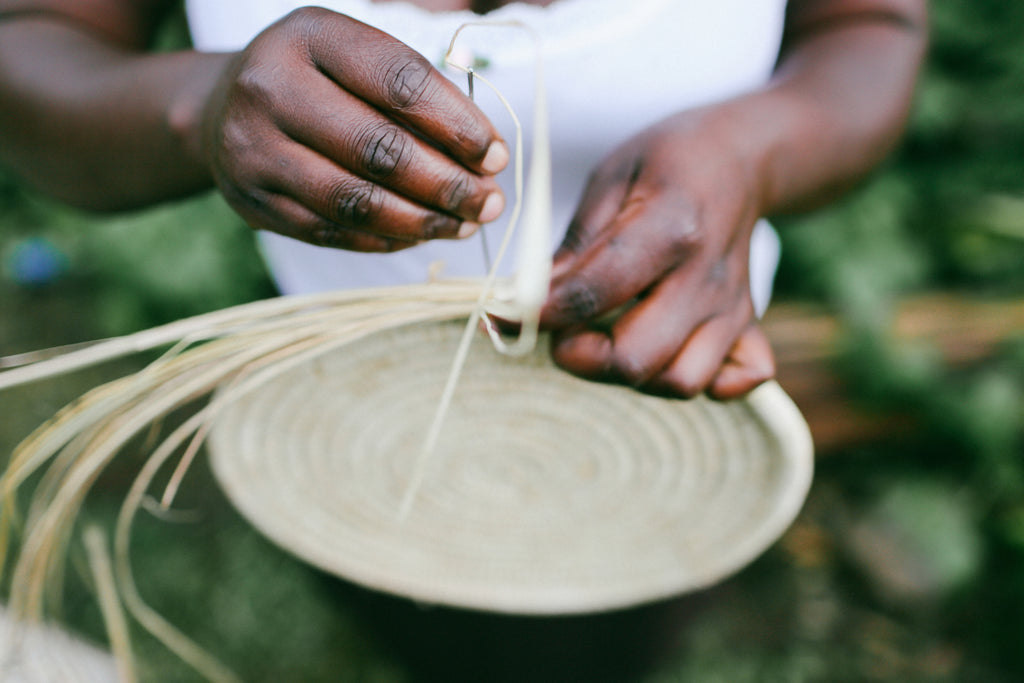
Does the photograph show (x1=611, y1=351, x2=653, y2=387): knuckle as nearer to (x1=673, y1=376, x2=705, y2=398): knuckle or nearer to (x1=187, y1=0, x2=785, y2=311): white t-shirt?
(x1=673, y1=376, x2=705, y2=398): knuckle

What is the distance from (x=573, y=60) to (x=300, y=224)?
0.28 meters

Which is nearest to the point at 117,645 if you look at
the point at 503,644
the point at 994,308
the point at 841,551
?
the point at 503,644

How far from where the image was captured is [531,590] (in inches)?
31.1

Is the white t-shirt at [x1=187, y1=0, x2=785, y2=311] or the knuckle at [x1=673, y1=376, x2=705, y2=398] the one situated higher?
the white t-shirt at [x1=187, y1=0, x2=785, y2=311]

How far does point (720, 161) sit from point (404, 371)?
366 millimetres

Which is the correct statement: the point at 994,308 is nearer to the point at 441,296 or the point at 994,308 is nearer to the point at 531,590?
the point at 531,590

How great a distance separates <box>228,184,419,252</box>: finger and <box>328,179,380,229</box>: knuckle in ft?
0.07

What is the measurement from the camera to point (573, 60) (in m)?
0.60

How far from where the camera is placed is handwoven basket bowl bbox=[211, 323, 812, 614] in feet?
2.44

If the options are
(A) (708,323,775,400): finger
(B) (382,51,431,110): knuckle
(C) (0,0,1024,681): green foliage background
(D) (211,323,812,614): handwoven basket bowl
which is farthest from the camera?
(C) (0,0,1024,681): green foliage background

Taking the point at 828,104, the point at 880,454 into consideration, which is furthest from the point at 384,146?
the point at 880,454

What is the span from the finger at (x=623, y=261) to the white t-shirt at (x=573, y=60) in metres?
0.17

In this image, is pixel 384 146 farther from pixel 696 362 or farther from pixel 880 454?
pixel 880 454

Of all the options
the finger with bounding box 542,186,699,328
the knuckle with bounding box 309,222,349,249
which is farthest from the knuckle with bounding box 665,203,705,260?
the knuckle with bounding box 309,222,349,249
